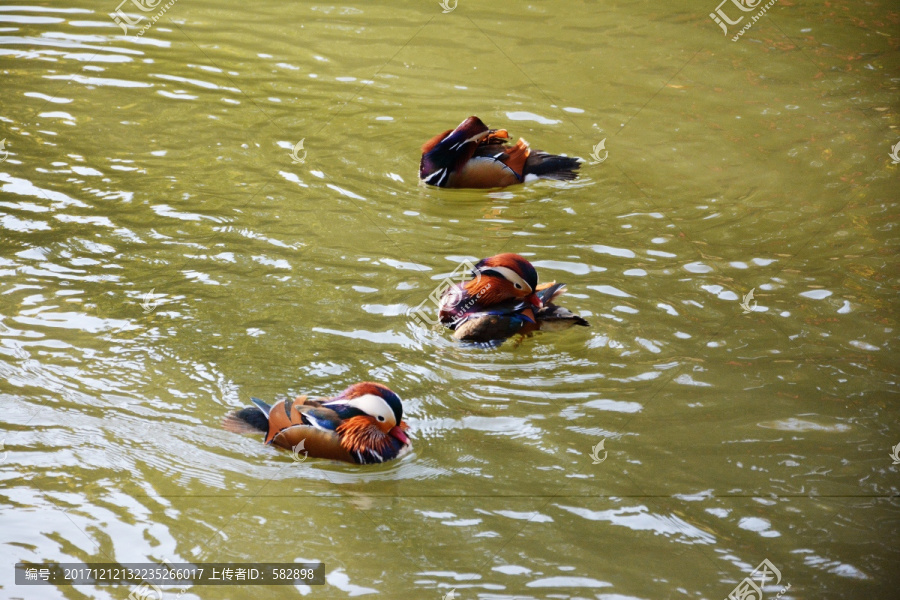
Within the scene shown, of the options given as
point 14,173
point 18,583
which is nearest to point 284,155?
point 14,173

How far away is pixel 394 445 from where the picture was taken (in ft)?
16.8

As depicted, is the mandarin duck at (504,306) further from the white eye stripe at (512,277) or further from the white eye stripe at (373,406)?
the white eye stripe at (373,406)

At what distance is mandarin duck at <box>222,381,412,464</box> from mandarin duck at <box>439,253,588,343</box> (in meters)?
1.35

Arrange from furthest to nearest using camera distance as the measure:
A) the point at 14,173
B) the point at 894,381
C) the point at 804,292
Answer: the point at 14,173, the point at 804,292, the point at 894,381

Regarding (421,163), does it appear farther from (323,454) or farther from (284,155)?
(323,454)

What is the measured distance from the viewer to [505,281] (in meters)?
6.29

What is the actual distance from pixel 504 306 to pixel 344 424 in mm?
1777

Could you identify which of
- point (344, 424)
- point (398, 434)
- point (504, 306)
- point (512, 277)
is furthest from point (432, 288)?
point (344, 424)

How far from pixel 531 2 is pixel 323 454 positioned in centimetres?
933
